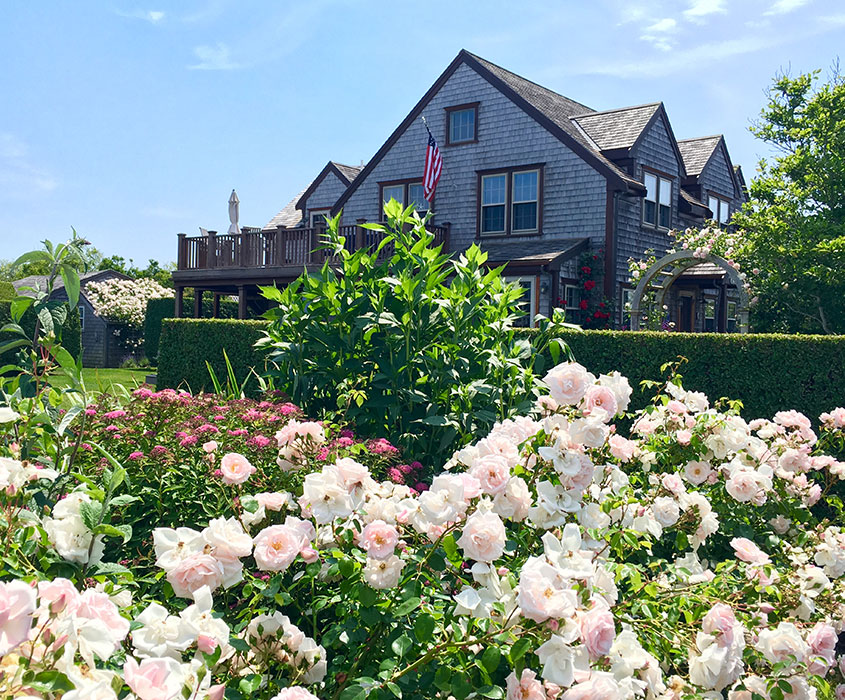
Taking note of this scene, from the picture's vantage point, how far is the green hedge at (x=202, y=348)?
450 inches

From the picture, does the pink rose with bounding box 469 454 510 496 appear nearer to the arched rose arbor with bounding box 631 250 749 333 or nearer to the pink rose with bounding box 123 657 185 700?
the pink rose with bounding box 123 657 185 700

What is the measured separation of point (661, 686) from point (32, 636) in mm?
1620

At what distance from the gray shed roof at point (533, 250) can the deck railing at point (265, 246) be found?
1.58 m

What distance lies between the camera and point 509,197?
67.2 feet

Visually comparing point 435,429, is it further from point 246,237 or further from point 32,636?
point 246,237

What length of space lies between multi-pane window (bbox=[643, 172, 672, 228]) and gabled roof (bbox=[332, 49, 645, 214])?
1.13 m

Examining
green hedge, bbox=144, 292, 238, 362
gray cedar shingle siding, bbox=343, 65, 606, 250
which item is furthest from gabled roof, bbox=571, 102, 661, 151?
green hedge, bbox=144, 292, 238, 362

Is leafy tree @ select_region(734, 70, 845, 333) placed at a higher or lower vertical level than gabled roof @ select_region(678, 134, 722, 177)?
lower

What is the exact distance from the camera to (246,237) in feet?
71.6

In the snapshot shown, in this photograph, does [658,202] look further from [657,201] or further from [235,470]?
[235,470]

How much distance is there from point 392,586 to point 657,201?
20.8 metres

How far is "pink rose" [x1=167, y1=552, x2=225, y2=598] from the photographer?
1864mm

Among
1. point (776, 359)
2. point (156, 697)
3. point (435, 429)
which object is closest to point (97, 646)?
point (156, 697)

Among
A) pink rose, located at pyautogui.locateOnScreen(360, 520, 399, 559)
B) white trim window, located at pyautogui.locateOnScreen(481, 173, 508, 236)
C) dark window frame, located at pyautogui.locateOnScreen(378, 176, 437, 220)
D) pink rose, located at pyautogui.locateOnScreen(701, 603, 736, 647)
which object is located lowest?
pink rose, located at pyautogui.locateOnScreen(701, 603, 736, 647)
